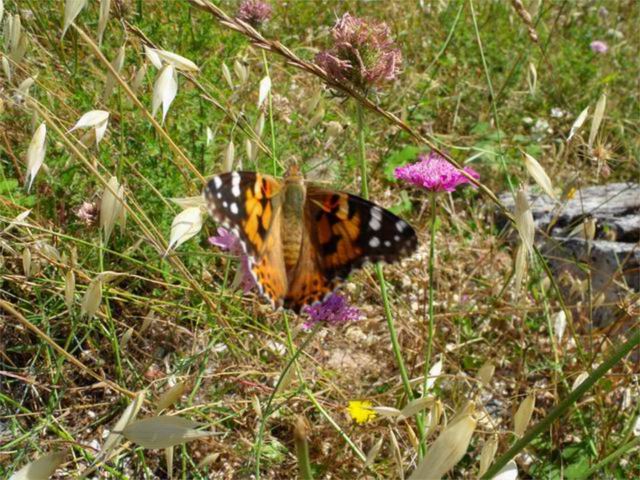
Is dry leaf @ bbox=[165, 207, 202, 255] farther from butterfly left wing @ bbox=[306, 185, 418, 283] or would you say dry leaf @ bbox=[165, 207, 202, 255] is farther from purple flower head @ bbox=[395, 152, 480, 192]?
purple flower head @ bbox=[395, 152, 480, 192]

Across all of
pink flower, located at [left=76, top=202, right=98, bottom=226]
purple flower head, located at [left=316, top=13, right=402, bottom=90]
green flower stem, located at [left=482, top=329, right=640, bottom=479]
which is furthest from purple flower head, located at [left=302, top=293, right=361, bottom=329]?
pink flower, located at [left=76, top=202, right=98, bottom=226]

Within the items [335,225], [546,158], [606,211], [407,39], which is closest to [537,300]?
[606,211]

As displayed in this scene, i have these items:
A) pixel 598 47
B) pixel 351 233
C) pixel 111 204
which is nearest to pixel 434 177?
pixel 351 233

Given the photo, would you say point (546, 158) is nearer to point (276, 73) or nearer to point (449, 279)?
point (449, 279)

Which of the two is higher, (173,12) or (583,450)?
(173,12)

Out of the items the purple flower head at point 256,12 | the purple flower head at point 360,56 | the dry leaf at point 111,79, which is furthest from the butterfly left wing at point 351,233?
the purple flower head at point 256,12

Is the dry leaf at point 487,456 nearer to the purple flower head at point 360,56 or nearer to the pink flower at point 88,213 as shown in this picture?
the purple flower head at point 360,56
